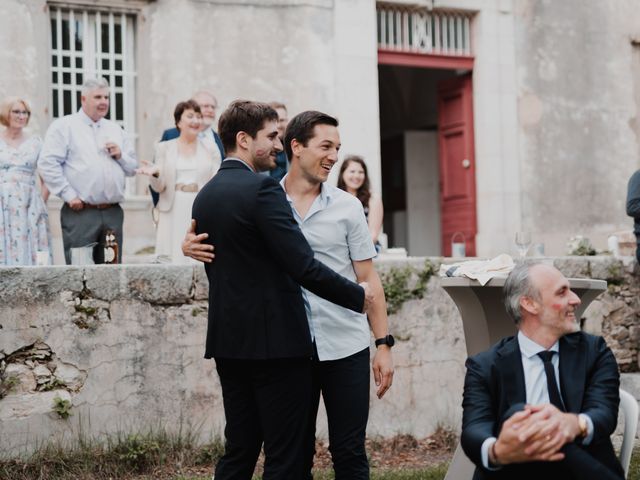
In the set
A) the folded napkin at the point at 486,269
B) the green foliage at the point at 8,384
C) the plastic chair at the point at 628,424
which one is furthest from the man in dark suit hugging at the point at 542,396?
the green foliage at the point at 8,384

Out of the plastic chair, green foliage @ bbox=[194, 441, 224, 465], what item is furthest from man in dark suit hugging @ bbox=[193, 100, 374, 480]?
green foliage @ bbox=[194, 441, 224, 465]

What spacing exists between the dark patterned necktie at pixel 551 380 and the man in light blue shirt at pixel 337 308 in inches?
30.0

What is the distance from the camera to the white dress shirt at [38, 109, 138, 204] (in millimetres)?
7336

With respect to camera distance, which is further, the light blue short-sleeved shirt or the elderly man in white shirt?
the elderly man in white shirt

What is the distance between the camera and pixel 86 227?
737 cm

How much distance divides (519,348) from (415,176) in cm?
1200

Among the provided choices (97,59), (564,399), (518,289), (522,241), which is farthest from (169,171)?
(564,399)

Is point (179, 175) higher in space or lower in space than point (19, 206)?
higher

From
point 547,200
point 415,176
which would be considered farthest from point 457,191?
point 415,176

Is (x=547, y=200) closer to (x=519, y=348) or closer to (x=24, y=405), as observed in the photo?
(x=24, y=405)

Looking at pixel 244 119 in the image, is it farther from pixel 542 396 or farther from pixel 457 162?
pixel 457 162

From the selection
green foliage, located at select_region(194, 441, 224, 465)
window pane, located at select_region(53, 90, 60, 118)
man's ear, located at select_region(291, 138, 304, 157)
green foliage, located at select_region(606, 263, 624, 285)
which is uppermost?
window pane, located at select_region(53, 90, 60, 118)

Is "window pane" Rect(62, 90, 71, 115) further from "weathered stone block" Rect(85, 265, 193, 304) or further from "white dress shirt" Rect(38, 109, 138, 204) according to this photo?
"weathered stone block" Rect(85, 265, 193, 304)

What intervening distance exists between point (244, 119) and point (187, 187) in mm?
3603
